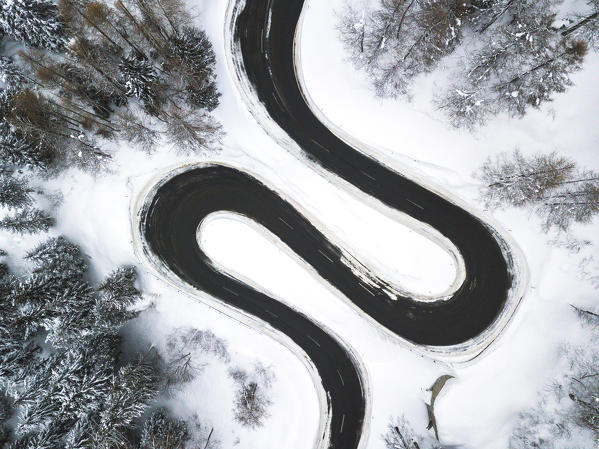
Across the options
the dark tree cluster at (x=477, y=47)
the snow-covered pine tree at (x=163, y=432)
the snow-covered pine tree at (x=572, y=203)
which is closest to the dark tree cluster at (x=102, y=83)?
the dark tree cluster at (x=477, y=47)

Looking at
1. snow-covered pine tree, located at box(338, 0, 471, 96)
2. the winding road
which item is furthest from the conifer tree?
snow-covered pine tree, located at box(338, 0, 471, 96)

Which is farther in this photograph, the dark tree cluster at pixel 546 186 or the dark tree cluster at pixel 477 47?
the dark tree cluster at pixel 546 186

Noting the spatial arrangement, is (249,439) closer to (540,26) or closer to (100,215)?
(100,215)

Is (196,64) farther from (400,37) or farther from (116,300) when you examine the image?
Result: (116,300)

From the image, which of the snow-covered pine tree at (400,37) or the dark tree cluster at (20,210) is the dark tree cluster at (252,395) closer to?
the dark tree cluster at (20,210)

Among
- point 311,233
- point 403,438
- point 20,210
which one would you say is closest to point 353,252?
point 311,233

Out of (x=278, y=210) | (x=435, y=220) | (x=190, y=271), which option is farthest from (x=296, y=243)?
(x=435, y=220)
